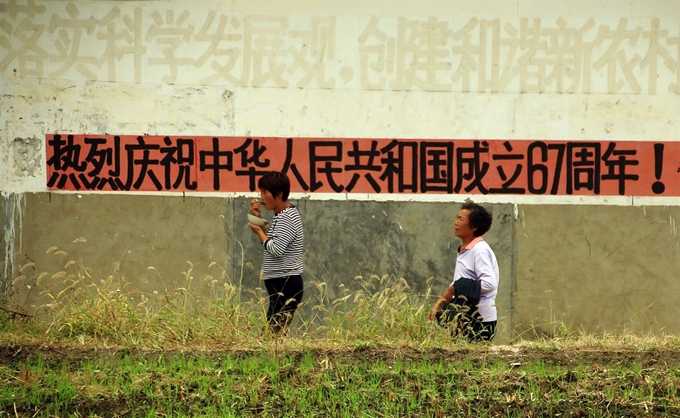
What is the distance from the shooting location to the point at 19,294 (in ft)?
30.4

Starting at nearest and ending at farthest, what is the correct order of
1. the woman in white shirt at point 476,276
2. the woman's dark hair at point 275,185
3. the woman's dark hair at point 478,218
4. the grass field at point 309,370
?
1. the grass field at point 309,370
2. the woman in white shirt at point 476,276
3. the woman's dark hair at point 478,218
4. the woman's dark hair at point 275,185

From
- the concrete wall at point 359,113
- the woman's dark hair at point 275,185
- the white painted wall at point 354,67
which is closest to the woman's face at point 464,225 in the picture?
the woman's dark hair at point 275,185

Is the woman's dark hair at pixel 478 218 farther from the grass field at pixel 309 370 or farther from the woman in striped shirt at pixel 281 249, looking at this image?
the woman in striped shirt at pixel 281 249

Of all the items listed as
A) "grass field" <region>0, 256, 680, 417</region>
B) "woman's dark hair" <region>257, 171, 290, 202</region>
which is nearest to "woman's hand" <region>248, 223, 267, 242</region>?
"woman's dark hair" <region>257, 171, 290, 202</region>

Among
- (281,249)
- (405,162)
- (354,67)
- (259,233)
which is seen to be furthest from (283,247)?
(354,67)

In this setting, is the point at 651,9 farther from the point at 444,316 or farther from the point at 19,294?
the point at 19,294

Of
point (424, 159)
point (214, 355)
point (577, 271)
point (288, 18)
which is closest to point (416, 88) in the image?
point (424, 159)

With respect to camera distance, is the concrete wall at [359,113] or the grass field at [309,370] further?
the concrete wall at [359,113]

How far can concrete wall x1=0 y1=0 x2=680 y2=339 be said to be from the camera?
919 cm

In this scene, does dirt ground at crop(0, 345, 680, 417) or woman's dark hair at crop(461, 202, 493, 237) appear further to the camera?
woman's dark hair at crop(461, 202, 493, 237)

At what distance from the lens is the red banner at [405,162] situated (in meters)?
9.24

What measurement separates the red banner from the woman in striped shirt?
3.94ft

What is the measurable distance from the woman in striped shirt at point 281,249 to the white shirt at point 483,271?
4.49ft

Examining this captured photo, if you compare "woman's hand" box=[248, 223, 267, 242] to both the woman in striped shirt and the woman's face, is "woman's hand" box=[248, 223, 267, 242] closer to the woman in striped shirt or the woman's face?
the woman in striped shirt
